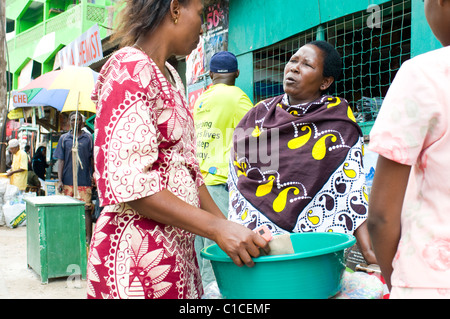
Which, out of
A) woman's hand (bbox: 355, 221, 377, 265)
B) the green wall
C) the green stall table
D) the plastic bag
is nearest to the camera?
the plastic bag

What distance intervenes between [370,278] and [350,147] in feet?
2.44

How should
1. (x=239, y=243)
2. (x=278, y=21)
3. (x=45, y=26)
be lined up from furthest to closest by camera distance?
(x=45, y=26)
(x=278, y=21)
(x=239, y=243)

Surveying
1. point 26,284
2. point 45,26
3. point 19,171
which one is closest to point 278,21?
point 26,284

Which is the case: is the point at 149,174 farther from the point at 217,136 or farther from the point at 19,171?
the point at 19,171

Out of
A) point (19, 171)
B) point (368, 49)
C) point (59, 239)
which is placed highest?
point (368, 49)

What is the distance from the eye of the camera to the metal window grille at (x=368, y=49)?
422 centimetres

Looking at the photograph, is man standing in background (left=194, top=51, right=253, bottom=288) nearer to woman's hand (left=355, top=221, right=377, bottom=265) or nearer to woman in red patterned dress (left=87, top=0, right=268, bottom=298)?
woman's hand (left=355, top=221, right=377, bottom=265)

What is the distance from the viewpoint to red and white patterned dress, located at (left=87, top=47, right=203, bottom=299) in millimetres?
1140

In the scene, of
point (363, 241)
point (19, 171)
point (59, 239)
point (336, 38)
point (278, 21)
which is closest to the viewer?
point (363, 241)

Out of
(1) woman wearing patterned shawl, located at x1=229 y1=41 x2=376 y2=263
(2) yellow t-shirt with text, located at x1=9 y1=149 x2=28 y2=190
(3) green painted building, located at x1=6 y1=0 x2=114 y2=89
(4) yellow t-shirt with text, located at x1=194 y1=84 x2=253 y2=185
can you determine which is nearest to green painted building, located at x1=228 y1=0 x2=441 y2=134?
(4) yellow t-shirt with text, located at x1=194 y1=84 x2=253 y2=185

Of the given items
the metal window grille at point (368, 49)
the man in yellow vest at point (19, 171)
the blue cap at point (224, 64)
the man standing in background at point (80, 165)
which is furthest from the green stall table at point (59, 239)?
the man in yellow vest at point (19, 171)

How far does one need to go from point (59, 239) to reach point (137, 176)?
3922 mm

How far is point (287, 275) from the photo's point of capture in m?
1.14

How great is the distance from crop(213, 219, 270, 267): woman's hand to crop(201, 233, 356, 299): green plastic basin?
25mm
